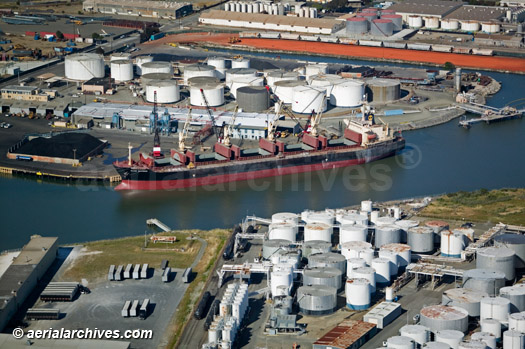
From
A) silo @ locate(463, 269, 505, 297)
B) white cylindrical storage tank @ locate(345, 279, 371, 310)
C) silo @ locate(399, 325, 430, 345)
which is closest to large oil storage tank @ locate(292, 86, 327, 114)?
silo @ locate(463, 269, 505, 297)

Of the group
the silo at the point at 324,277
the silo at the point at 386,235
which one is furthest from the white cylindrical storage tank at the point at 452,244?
the silo at the point at 324,277

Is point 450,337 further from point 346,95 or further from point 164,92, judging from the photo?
point 164,92

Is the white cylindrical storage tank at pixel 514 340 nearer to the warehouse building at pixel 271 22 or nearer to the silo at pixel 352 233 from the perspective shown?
the silo at pixel 352 233

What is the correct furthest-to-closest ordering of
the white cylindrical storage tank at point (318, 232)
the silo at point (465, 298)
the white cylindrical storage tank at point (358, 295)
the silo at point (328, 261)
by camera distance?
the white cylindrical storage tank at point (318, 232) < the silo at point (328, 261) < the white cylindrical storage tank at point (358, 295) < the silo at point (465, 298)

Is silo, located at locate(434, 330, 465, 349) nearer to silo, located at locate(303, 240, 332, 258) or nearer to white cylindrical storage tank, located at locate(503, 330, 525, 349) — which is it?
white cylindrical storage tank, located at locate(503, 330, 525, 349)

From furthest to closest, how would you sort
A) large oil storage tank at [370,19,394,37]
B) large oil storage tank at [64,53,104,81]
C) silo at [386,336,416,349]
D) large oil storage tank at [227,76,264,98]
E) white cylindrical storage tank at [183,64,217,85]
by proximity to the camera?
large oil storage tank at [370,19,394,37] → large oil storage tank at [64,53,104,81] → white cylindrical storage tank at [183,64,217,85] → large oil storage tank at [227,76,264,98] → silo at [386,336,416,349]

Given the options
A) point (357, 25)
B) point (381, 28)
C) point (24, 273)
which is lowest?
point (24, 273)

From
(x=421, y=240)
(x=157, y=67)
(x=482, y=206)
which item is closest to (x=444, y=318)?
(x=421, y=240)
